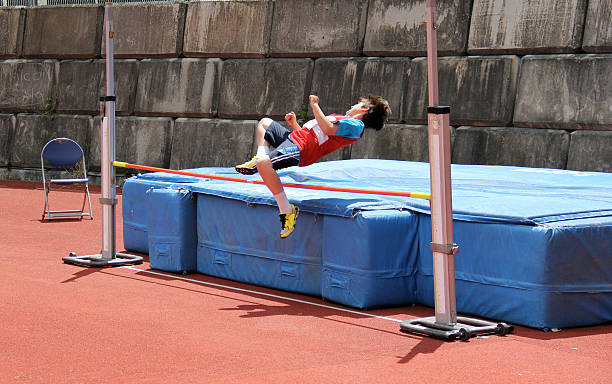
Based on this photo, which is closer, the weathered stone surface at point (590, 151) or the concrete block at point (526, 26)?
the weathered stone surface at point (590, 151)

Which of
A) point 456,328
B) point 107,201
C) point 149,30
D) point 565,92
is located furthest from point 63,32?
point 456,328

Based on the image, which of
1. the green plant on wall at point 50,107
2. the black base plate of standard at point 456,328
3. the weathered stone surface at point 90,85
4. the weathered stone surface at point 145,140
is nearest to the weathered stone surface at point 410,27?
the weathered stone surface at point 145,140

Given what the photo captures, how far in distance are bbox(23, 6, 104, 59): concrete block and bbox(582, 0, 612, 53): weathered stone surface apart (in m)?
8.82

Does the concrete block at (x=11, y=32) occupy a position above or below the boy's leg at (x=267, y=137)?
above

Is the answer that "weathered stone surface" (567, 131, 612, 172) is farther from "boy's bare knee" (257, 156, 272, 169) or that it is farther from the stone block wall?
"boy's bare knee" (257, 156, 272, 169)

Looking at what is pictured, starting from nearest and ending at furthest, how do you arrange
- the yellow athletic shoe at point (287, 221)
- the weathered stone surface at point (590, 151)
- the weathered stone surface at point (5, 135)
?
the yellow athletic shoe at point (287, 221), the weathered stone surface at point (590, 151), the weathered stone surface at point (5, 135)

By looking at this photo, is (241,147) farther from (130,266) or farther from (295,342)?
(295,342)

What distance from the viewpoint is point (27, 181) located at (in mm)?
17000

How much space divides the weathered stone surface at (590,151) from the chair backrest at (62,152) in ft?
20.9

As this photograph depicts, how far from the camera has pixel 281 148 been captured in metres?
7.14

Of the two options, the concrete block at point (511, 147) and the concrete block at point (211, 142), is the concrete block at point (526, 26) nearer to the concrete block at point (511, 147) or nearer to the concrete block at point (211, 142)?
the concrete block at point (511, 147)

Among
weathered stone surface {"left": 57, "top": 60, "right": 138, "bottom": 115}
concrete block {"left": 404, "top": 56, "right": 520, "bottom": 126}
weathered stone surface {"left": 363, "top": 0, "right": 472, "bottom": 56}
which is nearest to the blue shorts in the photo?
concrete block {"left": 404, "top": 56, "right": 520, "bottom": 126}

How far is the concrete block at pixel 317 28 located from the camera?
527 inches

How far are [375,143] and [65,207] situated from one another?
4443mm
